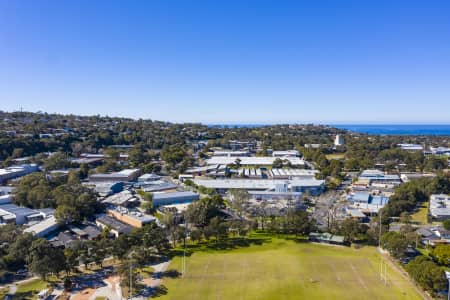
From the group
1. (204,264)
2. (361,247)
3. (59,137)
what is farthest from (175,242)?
(59,137)

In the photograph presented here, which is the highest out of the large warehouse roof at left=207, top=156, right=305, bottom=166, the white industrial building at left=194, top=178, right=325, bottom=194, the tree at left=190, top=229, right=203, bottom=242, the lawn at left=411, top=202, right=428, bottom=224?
the large warehouse roof at left=207, top=156, right=305, bottom=166

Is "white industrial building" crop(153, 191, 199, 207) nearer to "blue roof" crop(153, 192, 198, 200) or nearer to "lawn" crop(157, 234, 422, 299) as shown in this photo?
"blue roof" crop(153, 192, 198, 200)

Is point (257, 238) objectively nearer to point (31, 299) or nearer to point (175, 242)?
point (175, 242)

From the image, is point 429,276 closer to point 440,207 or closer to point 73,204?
point 440,207

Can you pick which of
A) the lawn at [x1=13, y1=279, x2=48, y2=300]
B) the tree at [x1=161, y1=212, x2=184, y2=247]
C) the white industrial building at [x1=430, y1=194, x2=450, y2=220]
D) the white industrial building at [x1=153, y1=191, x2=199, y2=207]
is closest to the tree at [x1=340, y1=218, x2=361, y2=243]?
the white industrial building at [x1=430, y1=194, x2=450, y2=220]

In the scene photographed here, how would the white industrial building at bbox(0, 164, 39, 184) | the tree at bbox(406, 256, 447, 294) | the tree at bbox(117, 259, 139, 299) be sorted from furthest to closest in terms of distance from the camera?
1. the white industrial building at bbox(0, 164, 39, 184)
2. the tree at bbox(117, 259, 139, 299)
3. the tree at bbox(406, 256, 447, 294)

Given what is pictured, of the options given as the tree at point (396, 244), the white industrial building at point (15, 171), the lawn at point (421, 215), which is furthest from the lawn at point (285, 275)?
the white industrial building at point (15, 171)
